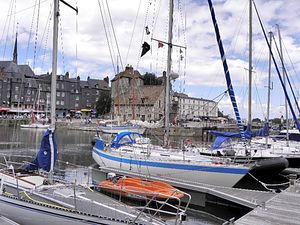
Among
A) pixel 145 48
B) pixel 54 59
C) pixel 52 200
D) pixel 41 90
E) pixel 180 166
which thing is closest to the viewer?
pixel 52 200

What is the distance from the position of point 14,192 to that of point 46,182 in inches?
39.3

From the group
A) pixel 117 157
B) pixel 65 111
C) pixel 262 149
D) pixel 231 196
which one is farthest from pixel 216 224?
pixel 65 111

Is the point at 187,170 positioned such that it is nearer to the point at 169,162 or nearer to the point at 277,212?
the point at 169,162

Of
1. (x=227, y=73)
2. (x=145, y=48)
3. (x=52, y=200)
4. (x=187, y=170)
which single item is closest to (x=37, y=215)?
(x=52, y=200)

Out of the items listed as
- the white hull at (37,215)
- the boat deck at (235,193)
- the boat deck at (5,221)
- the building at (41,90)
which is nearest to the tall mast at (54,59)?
the white hull at (37,215)

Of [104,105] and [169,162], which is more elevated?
[104,105]

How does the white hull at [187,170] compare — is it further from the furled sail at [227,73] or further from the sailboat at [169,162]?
the furled sail at [227,73]

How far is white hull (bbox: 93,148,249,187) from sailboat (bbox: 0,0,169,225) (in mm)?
7642

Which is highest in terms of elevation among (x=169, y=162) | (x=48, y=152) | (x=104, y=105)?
(x=104, y=105)

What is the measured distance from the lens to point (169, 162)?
717 inches

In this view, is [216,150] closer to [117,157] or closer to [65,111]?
[117,157]

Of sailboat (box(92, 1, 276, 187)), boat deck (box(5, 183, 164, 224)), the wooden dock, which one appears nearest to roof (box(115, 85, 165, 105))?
sailboat (box(92, 1, 276, 187))

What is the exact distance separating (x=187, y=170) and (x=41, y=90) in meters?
97.6

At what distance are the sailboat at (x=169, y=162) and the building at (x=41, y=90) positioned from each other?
76.6 meters
